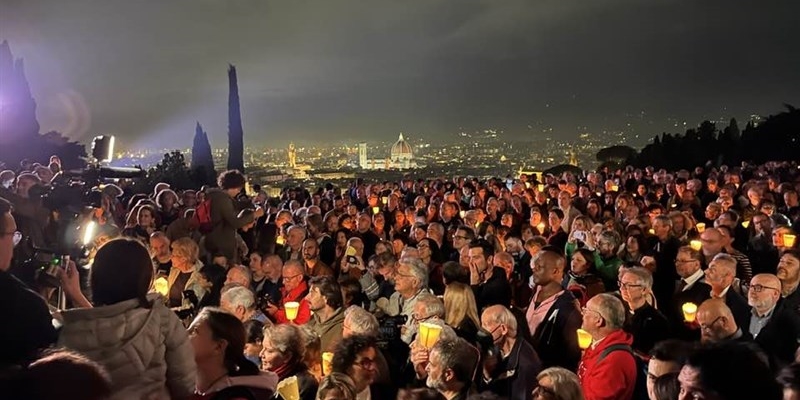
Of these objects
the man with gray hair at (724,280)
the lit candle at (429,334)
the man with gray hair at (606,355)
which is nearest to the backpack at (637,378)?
the man with gray hair at (606,355)

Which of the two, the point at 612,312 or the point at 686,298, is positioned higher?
the point at 612,312

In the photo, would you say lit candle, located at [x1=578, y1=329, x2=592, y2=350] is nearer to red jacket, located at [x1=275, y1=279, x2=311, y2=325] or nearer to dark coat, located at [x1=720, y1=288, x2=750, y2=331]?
dark coat, located at [x1=720, y1=288, x2=750, y2=331]

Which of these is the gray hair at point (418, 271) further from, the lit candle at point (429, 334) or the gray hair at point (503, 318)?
the lit candle at point (429, 334)

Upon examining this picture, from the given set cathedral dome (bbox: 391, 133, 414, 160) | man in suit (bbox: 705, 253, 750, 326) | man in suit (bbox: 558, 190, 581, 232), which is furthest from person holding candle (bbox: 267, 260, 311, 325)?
cathedral dome (bbox: 391, 133, 414, 160)

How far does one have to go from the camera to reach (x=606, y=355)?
3.99 meters

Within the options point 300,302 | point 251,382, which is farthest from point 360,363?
point 300,302

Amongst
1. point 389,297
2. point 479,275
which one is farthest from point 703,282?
point 389,297

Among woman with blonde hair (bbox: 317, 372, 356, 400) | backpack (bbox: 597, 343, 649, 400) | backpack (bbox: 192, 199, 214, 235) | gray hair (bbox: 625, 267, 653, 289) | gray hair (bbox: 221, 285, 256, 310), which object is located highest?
backpack (bbox: 192, 199, 214, 235)

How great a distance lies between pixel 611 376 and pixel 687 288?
2.38 meters

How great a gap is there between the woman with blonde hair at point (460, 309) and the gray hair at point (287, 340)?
1382 millimetres

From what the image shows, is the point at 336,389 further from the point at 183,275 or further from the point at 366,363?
the point at 183,275

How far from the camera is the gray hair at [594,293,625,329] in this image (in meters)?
4.10

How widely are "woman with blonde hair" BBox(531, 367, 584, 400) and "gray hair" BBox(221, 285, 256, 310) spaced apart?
8.11 feet

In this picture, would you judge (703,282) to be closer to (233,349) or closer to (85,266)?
(233,349)
